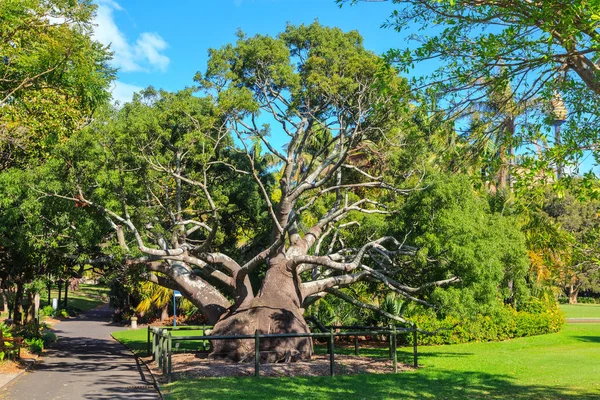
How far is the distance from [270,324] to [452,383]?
5824 millimetres

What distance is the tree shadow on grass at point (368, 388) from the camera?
1123 centimetres

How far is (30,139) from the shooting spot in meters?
18.8

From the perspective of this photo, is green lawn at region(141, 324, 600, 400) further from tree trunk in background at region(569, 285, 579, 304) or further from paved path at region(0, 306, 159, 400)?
tree trunk in background at region(569, 285, 579, 304)

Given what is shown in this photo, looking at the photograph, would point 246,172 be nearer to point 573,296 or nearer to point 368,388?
point 368,388

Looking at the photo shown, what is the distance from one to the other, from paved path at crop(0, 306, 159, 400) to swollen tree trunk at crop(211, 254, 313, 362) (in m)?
2.77

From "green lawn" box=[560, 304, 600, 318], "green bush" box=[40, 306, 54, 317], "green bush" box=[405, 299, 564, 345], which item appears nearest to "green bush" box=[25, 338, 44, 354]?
"green bush" box=[405, 299, 564, 345]

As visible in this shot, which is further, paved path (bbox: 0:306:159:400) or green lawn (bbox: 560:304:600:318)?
green lawn (bbox: 560:304:600:318)

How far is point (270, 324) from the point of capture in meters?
17.0

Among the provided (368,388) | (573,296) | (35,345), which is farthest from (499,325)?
(573,296)

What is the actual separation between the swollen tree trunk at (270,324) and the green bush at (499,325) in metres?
7.27

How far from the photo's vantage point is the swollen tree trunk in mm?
16859

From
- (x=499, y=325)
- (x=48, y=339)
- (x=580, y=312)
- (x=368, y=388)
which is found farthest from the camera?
(x=580, y=312)

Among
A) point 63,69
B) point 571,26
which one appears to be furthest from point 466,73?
point 63,69

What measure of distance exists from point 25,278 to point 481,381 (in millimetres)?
17093
